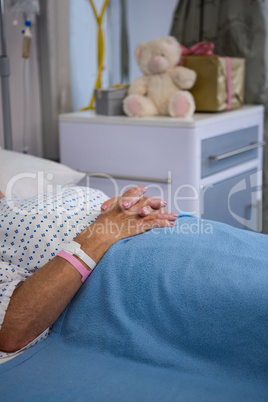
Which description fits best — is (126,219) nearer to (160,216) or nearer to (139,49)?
(160,216)

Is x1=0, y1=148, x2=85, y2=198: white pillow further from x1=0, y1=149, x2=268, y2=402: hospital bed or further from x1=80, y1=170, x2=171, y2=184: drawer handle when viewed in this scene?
x1=0, y1=149, x2=268, y2=402: hospital bed

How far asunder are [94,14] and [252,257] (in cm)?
179

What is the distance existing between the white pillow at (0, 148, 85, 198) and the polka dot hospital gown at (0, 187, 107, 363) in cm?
36

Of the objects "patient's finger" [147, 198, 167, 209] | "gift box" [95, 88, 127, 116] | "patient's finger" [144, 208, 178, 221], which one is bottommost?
"patient's finger" [144, 208, 178, 221]

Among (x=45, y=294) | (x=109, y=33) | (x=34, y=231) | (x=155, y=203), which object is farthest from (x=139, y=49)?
(x=45, y=294)

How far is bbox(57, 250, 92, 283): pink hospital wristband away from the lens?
3.59 feet

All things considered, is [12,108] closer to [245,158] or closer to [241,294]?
[245,158]

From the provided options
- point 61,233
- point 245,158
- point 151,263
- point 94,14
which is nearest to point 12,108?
point 94,14

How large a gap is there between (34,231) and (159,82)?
4.09 feet

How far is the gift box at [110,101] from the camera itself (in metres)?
2.21

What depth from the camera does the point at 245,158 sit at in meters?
2.34

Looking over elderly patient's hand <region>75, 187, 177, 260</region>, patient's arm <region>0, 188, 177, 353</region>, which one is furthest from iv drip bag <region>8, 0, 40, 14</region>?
patient's arm <region>0, 188, 177, 353</region>

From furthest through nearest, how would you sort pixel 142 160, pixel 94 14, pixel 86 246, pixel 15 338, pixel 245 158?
pixel 94 14 → pixel 245 158 → pixel 142 160 → pixel 86 246 → pixel 15 338

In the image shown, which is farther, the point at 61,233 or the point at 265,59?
the point at 265,59
